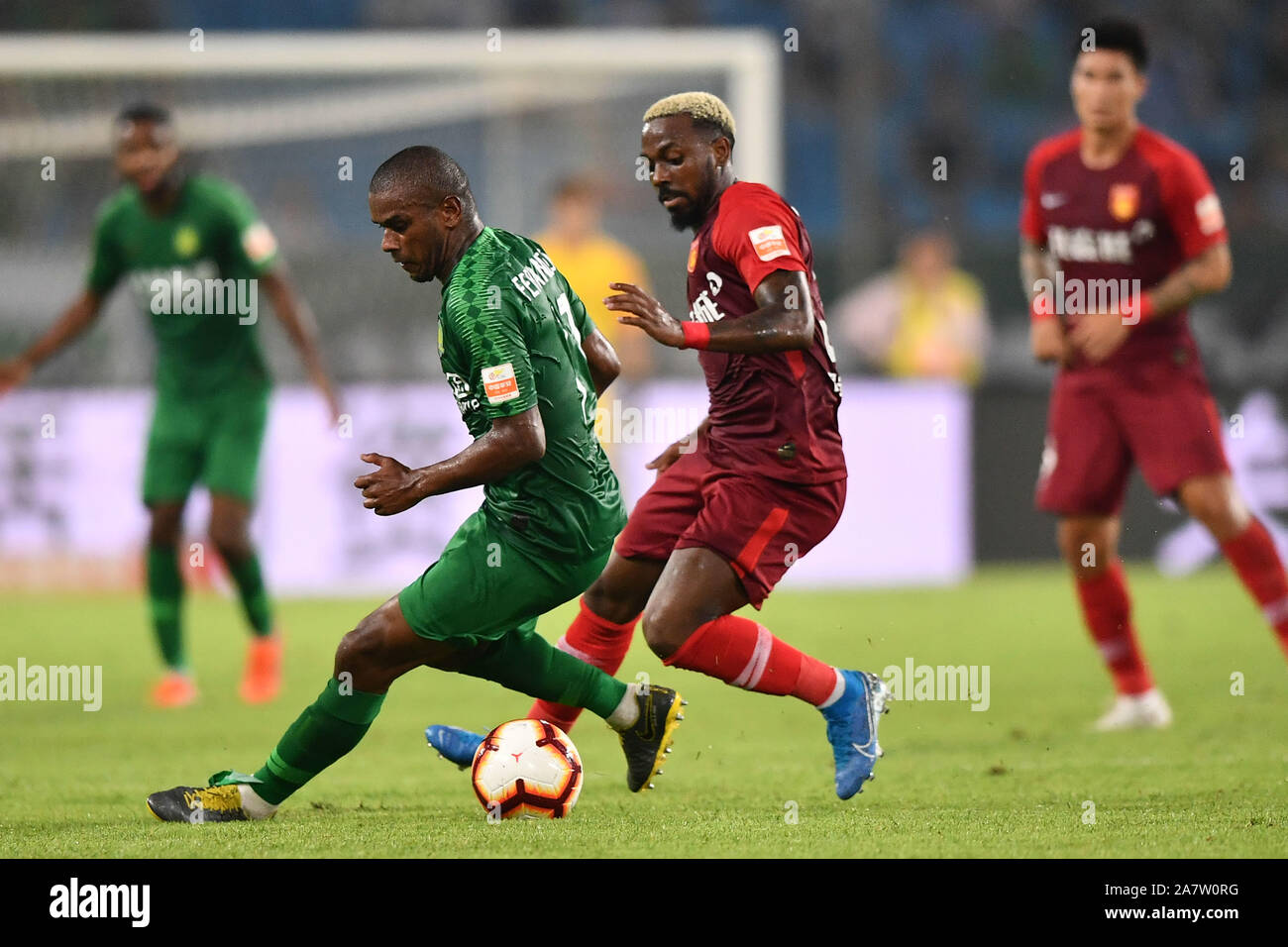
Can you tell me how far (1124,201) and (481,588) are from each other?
3.26 meters

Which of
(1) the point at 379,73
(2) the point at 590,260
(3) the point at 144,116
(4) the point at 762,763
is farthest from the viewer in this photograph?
(1) the point at 379,73

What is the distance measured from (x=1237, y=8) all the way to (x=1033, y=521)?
8.55 m

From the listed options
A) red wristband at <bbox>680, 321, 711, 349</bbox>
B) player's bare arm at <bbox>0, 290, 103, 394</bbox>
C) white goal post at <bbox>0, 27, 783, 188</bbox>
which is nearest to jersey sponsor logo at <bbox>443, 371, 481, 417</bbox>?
red wristband at <bbox>680, 321, 711, 349</bbox>

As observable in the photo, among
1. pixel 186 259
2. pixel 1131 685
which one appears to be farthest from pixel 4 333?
pixel 1131 685

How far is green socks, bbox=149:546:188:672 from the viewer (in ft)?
25.5

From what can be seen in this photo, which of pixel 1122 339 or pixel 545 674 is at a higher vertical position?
pixel 1122 339

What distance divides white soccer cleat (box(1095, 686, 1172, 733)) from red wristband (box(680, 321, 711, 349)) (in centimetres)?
286

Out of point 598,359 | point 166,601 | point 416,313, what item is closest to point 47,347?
point 166,601

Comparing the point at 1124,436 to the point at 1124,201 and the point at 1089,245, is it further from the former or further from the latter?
the point at 1124,201

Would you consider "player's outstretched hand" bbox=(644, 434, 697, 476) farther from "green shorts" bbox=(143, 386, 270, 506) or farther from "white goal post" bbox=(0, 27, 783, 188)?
"white goal post" bbox=(0, 27, 783, 188)

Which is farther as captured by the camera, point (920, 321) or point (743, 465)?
point (920, 321)

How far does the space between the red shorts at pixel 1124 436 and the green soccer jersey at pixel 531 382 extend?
2.45 metres

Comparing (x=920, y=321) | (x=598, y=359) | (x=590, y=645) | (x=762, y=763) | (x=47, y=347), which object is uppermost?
(x=920, y=321)

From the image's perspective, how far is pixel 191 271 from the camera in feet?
25.8
